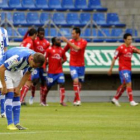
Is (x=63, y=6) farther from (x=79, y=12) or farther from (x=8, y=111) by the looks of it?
(x=8, y=111)

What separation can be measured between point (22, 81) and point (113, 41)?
13.4 metres

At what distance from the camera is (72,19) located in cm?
2655

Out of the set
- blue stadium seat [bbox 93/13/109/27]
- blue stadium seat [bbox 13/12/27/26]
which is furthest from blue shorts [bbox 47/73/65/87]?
blue stadium seat [bbox 93/13/109/27]

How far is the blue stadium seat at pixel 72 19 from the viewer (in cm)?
2638

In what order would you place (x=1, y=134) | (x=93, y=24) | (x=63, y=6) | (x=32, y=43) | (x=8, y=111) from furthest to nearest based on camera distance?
(x=63, y=6)
(x=93, y=24)
(x=32, y=43)
(x=8, y=111)
(x=1, y=134)

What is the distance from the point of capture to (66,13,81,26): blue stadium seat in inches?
1038

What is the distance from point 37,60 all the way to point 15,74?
1.13 m

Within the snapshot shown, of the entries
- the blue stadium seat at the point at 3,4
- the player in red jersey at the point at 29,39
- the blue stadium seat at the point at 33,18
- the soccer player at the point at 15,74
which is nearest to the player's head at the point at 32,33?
the player in red jersey at the point at 29,39

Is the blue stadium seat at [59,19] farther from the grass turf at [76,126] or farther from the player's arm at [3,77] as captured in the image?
the player's arm at [3,77]

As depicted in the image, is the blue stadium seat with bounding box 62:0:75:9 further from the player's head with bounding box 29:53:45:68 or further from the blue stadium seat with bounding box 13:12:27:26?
the player's head with bounding box 29:53:45:68

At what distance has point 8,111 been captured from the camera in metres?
11.5

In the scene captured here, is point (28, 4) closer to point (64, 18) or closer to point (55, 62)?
point (64, 18)

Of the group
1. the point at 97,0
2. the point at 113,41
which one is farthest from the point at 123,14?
the point at 113,41

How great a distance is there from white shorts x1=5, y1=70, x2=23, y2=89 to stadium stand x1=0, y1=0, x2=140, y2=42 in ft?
39.2
